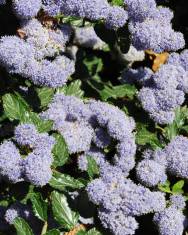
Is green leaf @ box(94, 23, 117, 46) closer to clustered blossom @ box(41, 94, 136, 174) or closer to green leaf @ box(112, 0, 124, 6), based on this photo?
green leaf @ box(112, 0, 124, 6)

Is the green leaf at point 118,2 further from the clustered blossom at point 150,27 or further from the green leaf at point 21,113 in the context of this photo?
the green leaf at point 21,113

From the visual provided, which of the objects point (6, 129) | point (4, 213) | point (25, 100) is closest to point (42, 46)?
point (25, 100)

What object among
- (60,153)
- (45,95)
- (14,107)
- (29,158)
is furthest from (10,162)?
(45,95)

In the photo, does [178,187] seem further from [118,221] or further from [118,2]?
[118,2]

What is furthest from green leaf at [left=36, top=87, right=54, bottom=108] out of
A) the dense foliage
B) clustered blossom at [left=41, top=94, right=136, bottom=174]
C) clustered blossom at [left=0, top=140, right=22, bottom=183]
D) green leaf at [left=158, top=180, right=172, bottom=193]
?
green leaf at [left=158, top=180, right=172, bottom=193]

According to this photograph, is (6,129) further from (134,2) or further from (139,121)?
(134,2)

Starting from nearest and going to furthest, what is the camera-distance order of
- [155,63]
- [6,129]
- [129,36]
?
1. [129,36]
2. [6,129]
3. [155,63]

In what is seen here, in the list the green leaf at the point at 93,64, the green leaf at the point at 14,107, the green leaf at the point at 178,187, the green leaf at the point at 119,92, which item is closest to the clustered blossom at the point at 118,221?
the green leaf at the point at 178,187
